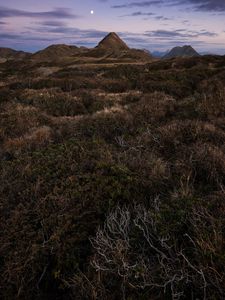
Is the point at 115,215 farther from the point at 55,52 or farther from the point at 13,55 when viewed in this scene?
the point at 13,55

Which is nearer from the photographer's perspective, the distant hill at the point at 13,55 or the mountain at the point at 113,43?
the mountain at the point at 113,43

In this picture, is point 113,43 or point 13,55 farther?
point 13,55

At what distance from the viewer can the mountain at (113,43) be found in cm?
8324

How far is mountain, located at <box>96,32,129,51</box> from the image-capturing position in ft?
273

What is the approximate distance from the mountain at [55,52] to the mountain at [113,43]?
11.0 meters

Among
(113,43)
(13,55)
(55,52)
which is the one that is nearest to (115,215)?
(113,43)

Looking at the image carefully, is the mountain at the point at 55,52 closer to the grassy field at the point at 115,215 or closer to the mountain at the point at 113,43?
the mountain at the point at 113,43

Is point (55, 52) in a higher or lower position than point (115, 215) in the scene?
lower

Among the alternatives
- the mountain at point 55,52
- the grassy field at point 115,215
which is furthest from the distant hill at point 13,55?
the grassy field at point 115,215

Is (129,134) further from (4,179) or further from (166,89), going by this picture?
(166,89)

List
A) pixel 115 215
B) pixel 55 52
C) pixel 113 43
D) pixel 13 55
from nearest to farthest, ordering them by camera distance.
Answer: pixel 115 215, pixel 113 43, pixel 55 52, pixel 13 55

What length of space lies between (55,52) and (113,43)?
1657 centimetres

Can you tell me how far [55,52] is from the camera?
300 feet

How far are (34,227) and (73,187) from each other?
1065 millimetres
